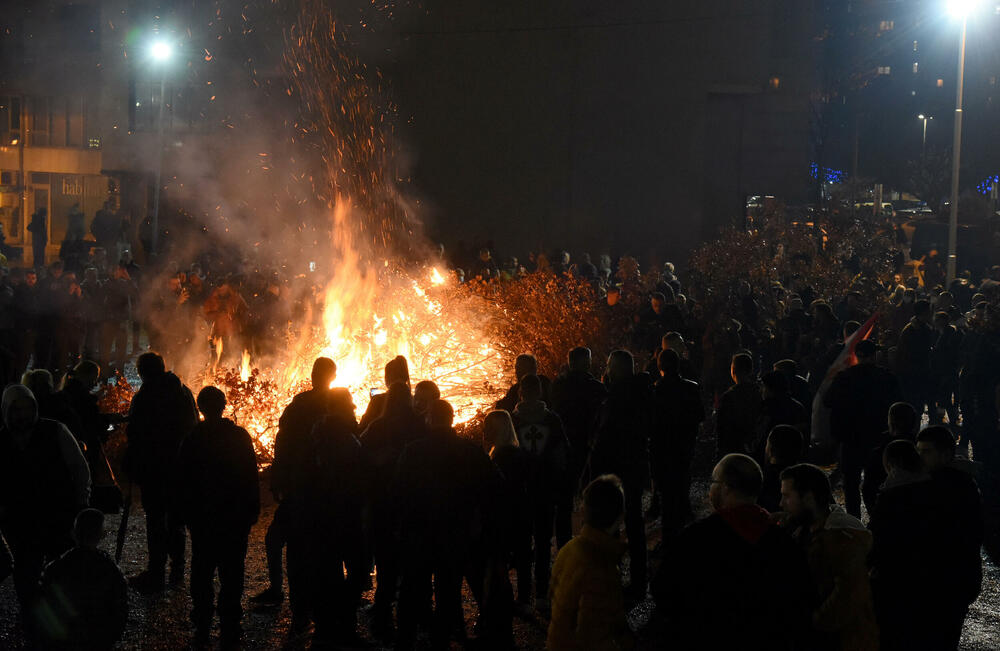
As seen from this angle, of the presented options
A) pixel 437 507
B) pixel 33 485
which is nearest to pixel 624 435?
pixel 437 507

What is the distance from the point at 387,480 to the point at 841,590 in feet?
9.34

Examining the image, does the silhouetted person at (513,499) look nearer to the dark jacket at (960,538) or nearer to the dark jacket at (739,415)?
the dark jacket at (739,415)

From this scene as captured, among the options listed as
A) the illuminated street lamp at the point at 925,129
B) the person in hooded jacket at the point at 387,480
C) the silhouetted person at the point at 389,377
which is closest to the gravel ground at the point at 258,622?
the person in hooded jacket at the point at 387,480

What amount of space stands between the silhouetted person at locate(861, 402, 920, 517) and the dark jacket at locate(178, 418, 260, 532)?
12.1 feet

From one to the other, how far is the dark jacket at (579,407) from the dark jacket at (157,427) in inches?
107

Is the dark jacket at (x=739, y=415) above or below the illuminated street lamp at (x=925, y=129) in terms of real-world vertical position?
below

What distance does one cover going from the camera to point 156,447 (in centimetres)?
778

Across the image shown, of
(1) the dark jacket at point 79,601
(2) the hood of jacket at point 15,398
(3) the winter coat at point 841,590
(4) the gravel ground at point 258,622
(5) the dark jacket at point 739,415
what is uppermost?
(2) the hood of jacket at point 15,398

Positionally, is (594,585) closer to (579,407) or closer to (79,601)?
(79,601)

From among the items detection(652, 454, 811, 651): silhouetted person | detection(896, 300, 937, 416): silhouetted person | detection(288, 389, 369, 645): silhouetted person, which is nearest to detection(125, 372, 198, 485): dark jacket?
detection(288, 389, 369, 645): silhouetted person

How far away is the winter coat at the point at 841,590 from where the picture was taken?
14.9 ft

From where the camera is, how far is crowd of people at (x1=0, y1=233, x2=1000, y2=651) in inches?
179

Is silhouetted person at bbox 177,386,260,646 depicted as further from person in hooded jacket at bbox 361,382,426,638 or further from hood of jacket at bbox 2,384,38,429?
hood of jacket at bbox 2,384,38,429

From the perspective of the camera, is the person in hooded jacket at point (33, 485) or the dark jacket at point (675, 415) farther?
the dark jacket at point (675, 415)
